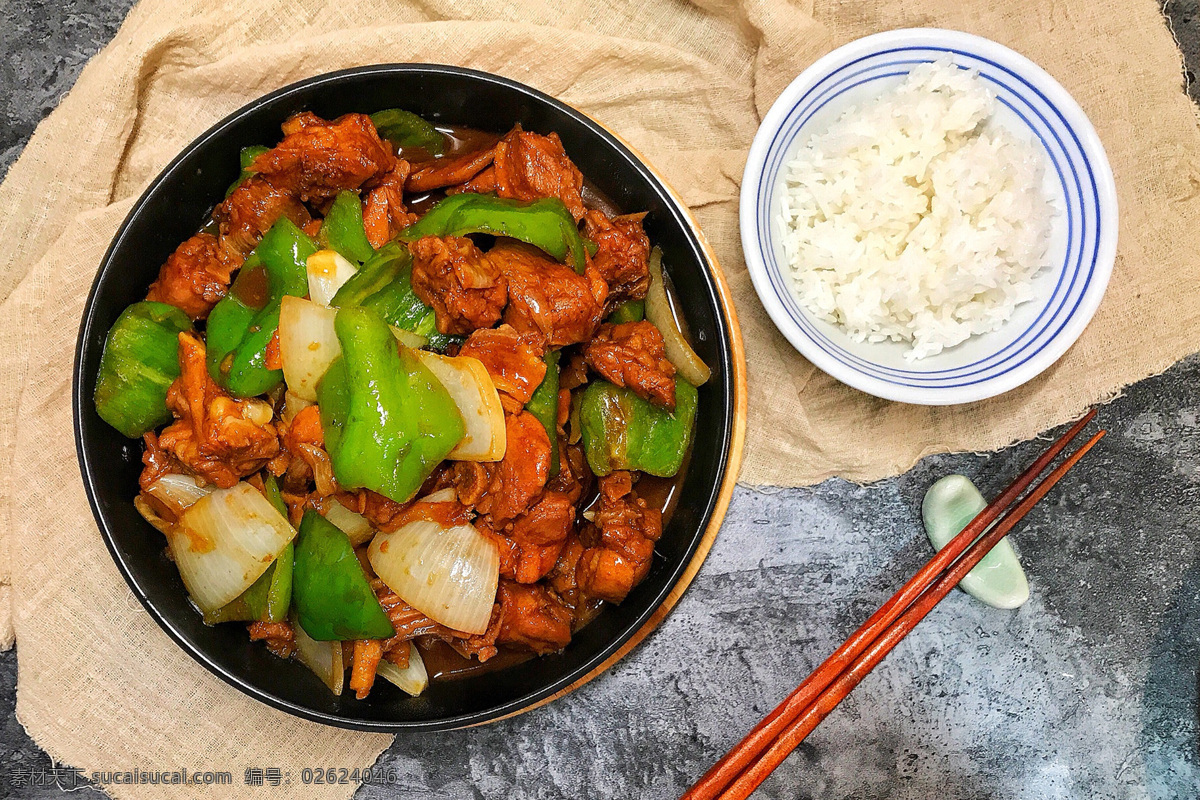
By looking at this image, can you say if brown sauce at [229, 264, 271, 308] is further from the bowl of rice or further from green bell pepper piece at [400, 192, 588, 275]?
the bowl of rice

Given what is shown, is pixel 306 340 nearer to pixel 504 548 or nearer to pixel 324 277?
pixel 324 277

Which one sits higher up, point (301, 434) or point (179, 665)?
point (301, 434)

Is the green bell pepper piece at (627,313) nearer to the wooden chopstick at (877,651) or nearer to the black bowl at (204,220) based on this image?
the black bowl at (204,220)

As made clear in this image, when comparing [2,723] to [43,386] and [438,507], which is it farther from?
[438,507]

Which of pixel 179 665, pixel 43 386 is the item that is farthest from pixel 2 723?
pixel 43 386

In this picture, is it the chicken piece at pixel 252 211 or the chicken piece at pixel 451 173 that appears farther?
the chicken piece at pixel 451 173

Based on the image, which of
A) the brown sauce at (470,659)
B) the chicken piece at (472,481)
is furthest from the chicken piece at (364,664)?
the chicken piece at (472,481)
